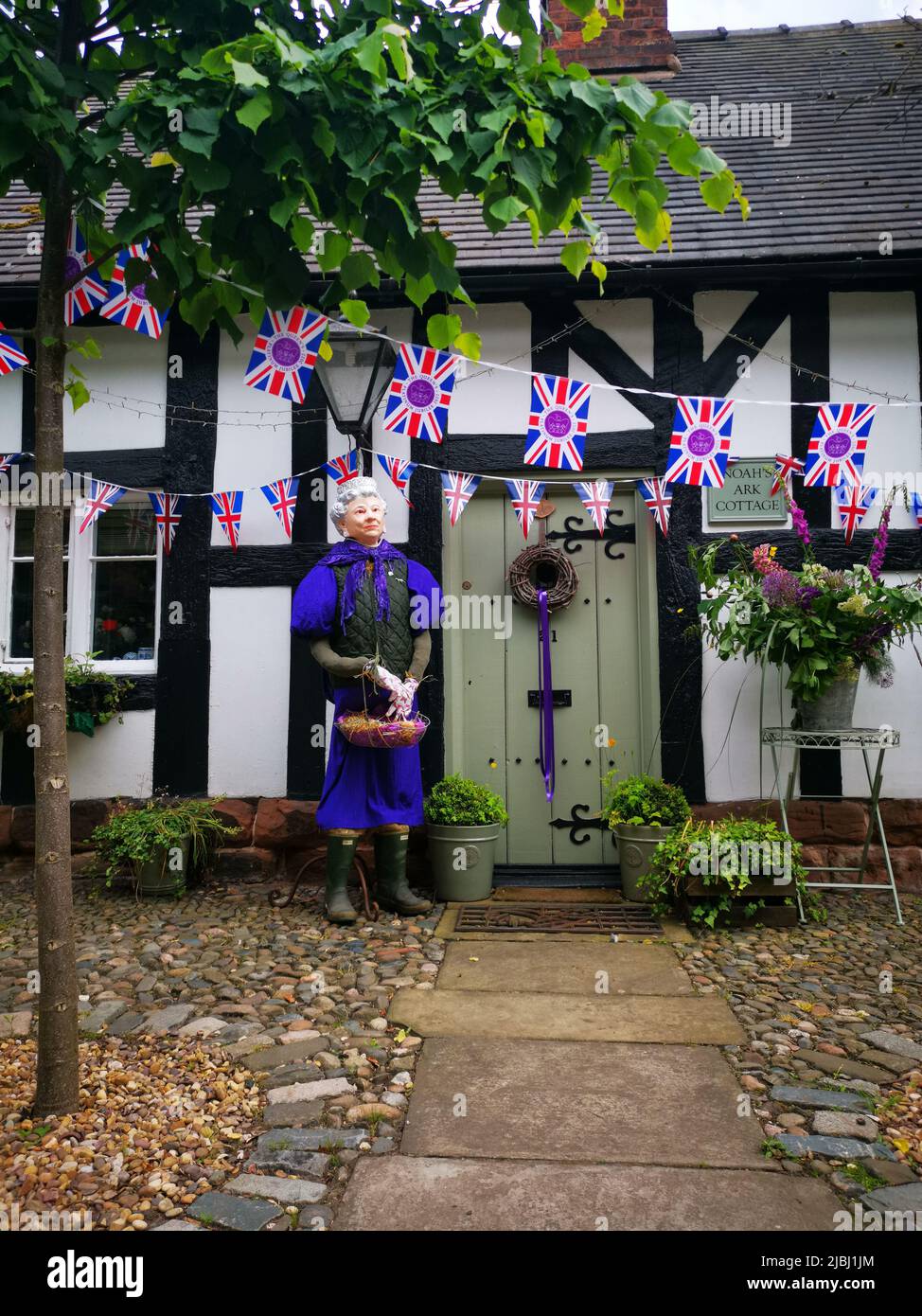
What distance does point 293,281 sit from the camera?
2402 millimetres

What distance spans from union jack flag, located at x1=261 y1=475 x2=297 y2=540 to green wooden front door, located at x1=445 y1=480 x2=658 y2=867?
0.93m

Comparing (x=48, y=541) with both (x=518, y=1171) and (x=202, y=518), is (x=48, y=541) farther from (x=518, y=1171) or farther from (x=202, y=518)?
(x=202, y=518)

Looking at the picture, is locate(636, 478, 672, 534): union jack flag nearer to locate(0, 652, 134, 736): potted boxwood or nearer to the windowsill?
the windowsill

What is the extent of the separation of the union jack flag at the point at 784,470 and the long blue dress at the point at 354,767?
2165 millimetres

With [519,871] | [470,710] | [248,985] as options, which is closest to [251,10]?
[248,985]

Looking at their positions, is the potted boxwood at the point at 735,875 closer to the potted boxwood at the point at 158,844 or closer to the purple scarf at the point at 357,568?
the purple scarf at the point at 357,568

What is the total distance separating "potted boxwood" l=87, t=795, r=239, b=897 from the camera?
480cm

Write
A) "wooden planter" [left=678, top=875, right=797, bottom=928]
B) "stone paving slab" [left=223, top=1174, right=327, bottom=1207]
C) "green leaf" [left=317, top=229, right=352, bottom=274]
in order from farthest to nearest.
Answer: "wooden planter" [left=678, top=875, right=797, bottom=928], "green leaf" [left=317, top=229, right=352, bottom=274], "stone paving slab" [left=223, top=1174, right=327, bottom=1207]

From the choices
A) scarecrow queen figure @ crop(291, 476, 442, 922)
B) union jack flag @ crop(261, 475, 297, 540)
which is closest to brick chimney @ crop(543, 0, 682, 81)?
union jack flag @ crop(261, 475, 297, 540)

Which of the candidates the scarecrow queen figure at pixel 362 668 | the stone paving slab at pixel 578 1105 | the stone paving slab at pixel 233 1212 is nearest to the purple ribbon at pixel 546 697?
the scarecrow queen figure at pixel 362 668

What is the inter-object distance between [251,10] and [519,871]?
4.26 m

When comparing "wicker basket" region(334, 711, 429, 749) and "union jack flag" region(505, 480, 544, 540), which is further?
"union jack flag" region(505, 480, 544, 540)

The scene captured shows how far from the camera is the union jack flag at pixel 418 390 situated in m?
4.69

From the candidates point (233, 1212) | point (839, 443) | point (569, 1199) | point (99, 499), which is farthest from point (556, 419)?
point (233, 1212)
